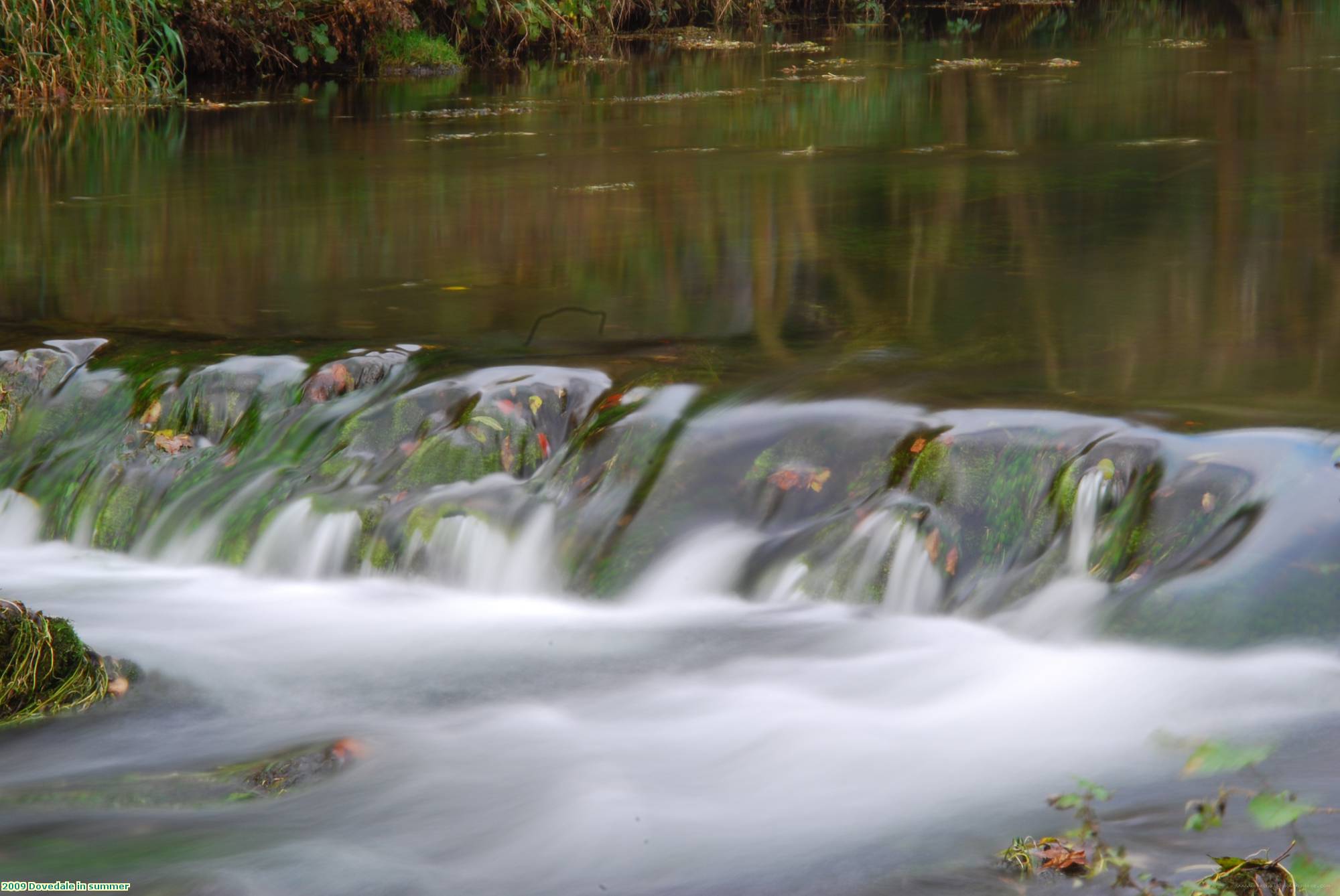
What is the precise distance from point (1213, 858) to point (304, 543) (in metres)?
3.21

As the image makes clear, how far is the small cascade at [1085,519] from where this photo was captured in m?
4.21

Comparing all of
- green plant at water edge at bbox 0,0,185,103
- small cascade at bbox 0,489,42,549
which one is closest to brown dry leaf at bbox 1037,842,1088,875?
small cascade at bbox 0,489,42,549

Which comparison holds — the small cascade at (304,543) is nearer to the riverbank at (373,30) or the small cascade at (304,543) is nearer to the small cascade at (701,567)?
the small cascade at (701,567)

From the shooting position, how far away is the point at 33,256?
7.81 meters

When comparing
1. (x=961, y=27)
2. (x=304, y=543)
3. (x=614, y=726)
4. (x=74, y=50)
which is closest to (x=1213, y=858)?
(x=614, y=726)

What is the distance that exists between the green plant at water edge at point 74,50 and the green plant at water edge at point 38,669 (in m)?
11.0

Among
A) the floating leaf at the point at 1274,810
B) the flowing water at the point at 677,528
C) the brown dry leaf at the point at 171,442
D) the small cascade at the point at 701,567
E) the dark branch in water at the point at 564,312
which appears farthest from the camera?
the dark branch in water at the point at 564,312

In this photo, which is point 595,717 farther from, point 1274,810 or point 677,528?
point 1274,810

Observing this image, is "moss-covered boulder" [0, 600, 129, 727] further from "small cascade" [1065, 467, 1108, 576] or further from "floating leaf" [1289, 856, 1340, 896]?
"floating leaf" [1289, 856, 1340, 896]

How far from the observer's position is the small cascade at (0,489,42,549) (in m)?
5.38

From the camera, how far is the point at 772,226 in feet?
26.3

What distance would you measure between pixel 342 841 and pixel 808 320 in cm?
336

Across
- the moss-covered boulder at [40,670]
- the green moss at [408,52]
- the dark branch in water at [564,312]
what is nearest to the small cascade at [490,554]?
the moss-covered boulder at [40,670]

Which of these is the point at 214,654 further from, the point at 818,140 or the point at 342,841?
the point at 818,140
